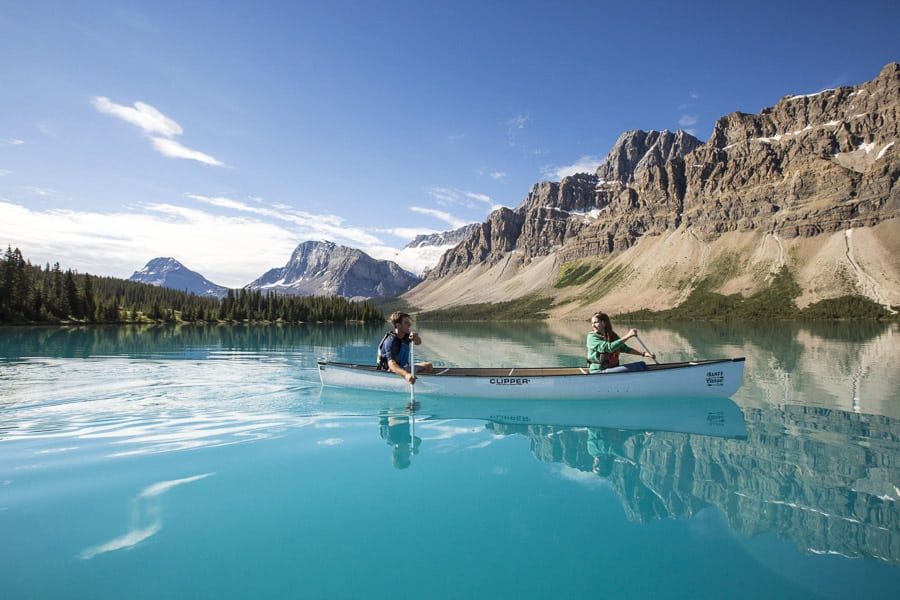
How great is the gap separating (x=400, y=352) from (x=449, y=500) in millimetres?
10387

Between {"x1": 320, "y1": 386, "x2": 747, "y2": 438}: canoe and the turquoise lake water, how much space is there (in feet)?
0.52

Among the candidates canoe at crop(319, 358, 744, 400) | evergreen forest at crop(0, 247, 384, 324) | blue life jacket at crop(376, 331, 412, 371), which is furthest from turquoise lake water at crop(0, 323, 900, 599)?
evergreen forest at crop(0, 247, 384, 324)

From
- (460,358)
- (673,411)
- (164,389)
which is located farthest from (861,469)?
(460,358)

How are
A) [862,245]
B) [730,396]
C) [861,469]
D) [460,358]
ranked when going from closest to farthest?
[861,469], [730,396], [460,358], [862,245]

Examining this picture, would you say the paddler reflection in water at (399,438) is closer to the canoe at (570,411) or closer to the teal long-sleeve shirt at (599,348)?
the canoe at (570,411)

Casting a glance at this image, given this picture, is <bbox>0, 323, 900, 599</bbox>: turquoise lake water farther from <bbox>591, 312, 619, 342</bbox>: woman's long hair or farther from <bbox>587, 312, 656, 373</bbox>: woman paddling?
<bbox>591, 312, 619, 342</bbox>: woman's long hair

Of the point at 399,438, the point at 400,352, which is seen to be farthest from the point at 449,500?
the point at 400,352

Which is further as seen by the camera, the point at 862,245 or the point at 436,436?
the point at 862,245

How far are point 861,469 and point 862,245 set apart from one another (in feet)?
757

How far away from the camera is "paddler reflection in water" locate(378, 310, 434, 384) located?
17.5 m

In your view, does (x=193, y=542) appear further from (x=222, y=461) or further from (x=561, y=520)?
(x=561, y=520)

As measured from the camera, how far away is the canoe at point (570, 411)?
14984mm

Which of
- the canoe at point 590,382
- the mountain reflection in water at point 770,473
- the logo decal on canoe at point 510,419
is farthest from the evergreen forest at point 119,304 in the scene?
the mountain reflection in water at point 770,473

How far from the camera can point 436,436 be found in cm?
1371
